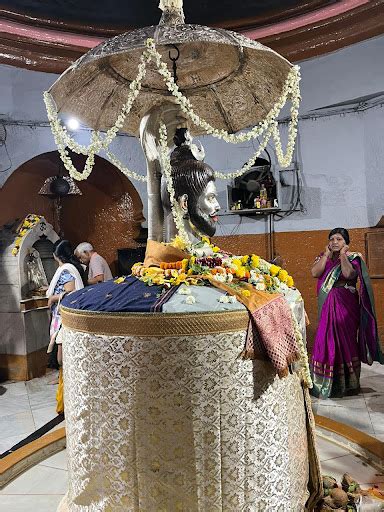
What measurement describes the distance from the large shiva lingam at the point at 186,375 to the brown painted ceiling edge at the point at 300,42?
11.7 ft

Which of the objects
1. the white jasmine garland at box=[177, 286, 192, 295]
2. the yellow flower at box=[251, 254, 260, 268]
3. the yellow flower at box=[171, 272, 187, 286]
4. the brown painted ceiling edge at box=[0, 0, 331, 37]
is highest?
the brown painted ceiling edge at box=[0, 0, 331, 37]

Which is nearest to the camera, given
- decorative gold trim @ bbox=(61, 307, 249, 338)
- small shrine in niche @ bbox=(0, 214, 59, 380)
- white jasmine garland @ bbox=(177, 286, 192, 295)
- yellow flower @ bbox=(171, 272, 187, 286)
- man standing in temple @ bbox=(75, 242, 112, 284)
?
decorative gold trim @ bbox=(61, 307, 249, 338)

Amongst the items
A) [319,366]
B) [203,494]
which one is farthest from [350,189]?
[203,494]

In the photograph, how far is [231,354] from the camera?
7.04 ft

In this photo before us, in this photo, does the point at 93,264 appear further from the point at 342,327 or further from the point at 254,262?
the point at 254,262

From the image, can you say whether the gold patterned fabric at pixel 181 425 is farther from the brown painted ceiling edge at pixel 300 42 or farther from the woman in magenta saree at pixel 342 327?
the brown painted ceiling edge at pixel 300 42

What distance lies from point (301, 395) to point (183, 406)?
772mm

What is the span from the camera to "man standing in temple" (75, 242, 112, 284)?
5781 millimetres

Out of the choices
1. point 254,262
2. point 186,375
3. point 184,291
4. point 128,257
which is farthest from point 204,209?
point 128,257

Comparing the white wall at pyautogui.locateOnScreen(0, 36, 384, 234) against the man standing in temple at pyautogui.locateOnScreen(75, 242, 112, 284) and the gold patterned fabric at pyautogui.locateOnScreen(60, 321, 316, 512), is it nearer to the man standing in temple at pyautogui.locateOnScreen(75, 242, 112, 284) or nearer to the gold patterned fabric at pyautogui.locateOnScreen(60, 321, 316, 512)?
the man standing in temple at pyautogui.locateOnScreen(75, 242, 112, 284)

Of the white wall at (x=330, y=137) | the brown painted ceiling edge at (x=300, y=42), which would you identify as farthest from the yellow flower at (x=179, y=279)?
the brown painted ceiling edge at (x=300, y=42)

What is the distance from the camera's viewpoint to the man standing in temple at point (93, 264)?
19.0 feet

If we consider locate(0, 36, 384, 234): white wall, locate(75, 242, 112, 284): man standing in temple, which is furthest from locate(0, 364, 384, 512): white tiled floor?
locate(0, 36, 384, 234): white wall

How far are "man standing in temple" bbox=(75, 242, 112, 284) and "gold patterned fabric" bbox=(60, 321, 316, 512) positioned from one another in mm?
3531
